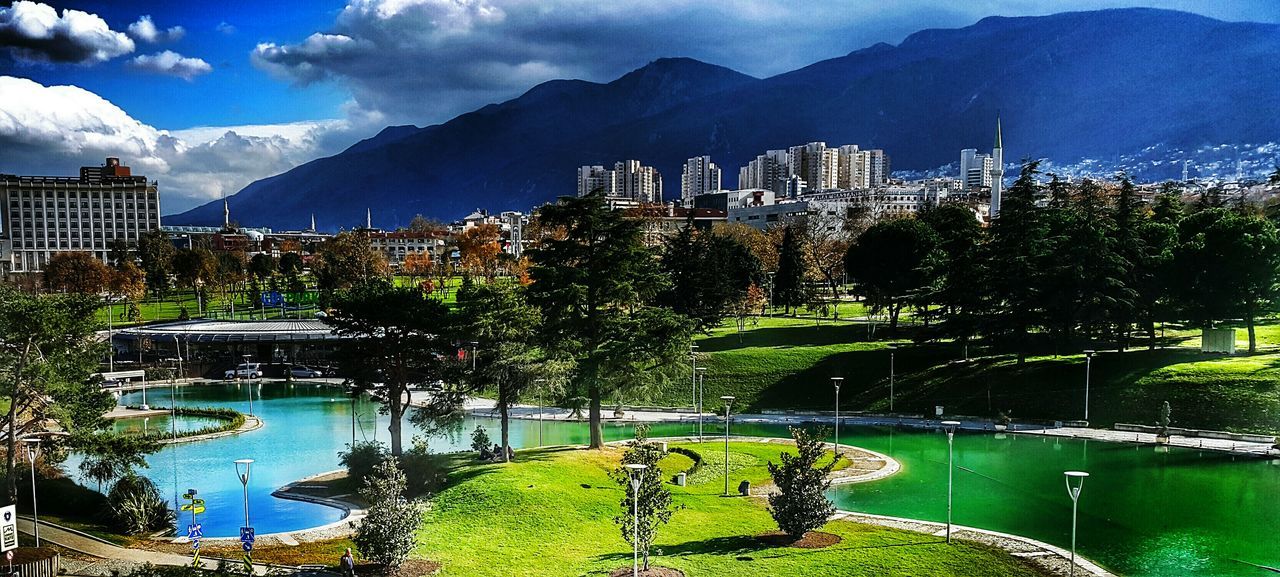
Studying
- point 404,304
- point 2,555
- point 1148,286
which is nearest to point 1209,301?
point 1148,286

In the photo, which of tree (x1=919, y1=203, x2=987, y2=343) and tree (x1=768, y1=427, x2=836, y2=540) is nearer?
tree (x1=768, y1=427, x2=836, y2=540)

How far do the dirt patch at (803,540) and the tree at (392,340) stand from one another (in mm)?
14427

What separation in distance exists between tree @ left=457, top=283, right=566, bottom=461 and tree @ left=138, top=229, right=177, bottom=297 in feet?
242

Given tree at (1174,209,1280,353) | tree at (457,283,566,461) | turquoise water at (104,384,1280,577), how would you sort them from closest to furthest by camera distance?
turquoise water at (104,384,1280,577) → tree at (457,283,566,461) → tree at (1174,209,1280,353)

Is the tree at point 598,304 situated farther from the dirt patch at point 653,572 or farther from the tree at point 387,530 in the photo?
the dirt patch at point 653,572

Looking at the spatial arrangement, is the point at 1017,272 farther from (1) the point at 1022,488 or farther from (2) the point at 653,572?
(2) the point at 653,572

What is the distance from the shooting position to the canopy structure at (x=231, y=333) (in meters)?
67.7

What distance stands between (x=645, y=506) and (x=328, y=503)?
13421 millimetres

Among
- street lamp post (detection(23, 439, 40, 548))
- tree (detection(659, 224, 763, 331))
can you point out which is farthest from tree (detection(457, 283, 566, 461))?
tree (detection(659, 224, 763, 331))

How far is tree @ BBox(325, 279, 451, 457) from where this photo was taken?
3072 centimetres

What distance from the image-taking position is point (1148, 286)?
153 ft

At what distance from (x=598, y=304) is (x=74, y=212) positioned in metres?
119

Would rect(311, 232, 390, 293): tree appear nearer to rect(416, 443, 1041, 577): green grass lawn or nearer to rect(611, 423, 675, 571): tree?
rect(416, 443, 1041, 577): green grass lawn

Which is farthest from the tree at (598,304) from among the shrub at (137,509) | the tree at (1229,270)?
the tree at (1229,270)
